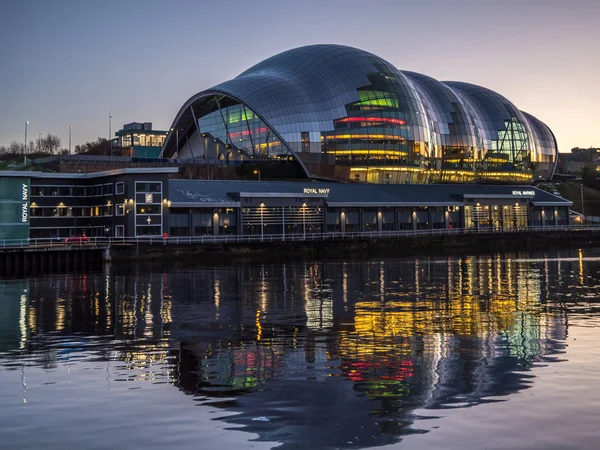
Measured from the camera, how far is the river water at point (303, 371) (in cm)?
1391

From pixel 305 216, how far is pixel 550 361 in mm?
78940

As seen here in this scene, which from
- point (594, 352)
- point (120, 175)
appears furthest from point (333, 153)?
point (594, 352)

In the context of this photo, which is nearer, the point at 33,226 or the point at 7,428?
the point at 7,428

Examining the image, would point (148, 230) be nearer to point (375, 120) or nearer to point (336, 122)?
point (336, 122)

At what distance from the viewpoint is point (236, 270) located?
62375 millimetres

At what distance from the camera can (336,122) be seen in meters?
111

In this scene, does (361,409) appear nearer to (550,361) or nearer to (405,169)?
(550,361)

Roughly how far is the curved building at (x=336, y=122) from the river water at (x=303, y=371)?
7255 cm

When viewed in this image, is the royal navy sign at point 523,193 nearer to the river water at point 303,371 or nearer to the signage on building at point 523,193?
the signage on building at point 523,193

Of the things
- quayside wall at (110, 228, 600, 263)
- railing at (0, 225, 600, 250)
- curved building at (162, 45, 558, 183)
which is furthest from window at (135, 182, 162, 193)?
curved building at (162, 45, 558, 183)

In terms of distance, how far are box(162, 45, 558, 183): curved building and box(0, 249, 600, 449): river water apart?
72.6 m

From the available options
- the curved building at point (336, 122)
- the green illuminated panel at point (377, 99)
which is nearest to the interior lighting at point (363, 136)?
the curved building at point (336, 122)

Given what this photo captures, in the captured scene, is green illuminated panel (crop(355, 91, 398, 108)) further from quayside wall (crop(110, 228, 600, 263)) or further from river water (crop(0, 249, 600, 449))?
river water (crop(0, 249, 600, 449))

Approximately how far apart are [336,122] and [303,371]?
9375 centimetres
